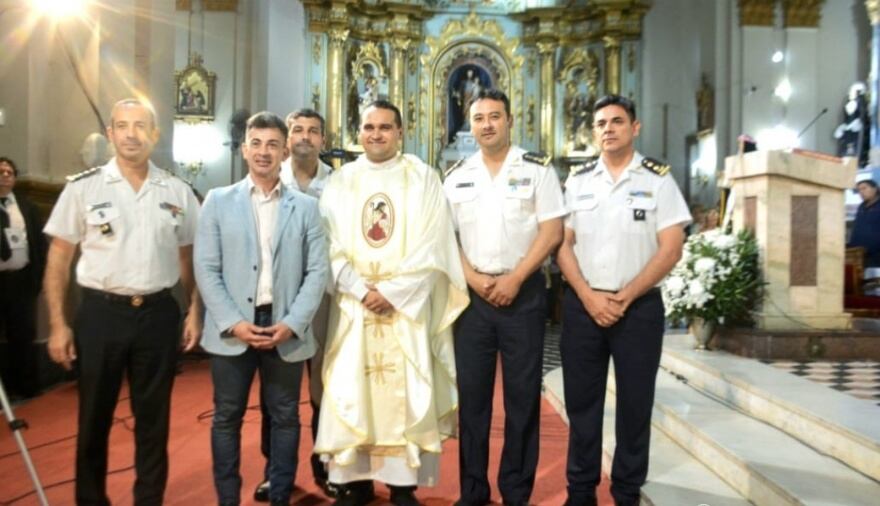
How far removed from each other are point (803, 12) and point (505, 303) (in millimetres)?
11100

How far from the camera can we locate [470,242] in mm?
3361

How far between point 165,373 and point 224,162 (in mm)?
10259

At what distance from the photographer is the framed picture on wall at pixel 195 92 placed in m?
12.6

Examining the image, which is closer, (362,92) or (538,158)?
(538,158)

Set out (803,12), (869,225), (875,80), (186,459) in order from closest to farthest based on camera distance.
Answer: (186,459)
(869,225)
(875,80)
(803,12)

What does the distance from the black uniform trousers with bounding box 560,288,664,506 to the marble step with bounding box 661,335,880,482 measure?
865mm

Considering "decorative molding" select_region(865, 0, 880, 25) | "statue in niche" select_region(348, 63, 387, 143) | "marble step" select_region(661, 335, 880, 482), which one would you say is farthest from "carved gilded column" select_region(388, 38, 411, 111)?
"marble step" select_region(661, 335, 880, 482)

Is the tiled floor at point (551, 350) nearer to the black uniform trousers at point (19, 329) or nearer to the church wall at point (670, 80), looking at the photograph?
the black uniform trousers at point (19, 329)

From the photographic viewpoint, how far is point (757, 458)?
3258mm

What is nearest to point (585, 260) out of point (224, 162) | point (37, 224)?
point (37, 224)

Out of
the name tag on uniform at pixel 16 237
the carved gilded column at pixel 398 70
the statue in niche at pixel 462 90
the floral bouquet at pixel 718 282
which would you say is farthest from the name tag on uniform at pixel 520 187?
the statue in niche at pixel 462 90

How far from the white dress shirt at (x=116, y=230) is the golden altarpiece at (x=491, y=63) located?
37.3ft

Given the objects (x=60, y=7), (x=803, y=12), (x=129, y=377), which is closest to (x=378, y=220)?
(x=129, y=377)

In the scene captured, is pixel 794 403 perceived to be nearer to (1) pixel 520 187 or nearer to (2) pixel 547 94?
(1) pixel 520 187
